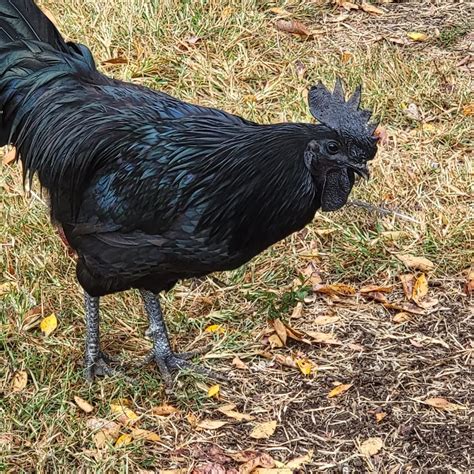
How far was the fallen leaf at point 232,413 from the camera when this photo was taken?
3.99 m

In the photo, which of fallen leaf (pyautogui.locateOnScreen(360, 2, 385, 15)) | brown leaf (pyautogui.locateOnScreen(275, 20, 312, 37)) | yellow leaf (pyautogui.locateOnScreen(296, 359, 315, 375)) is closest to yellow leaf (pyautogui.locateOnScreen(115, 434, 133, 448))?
yellow leaf (pyautogui.locateOnScreen(296, 359, 315, 375))

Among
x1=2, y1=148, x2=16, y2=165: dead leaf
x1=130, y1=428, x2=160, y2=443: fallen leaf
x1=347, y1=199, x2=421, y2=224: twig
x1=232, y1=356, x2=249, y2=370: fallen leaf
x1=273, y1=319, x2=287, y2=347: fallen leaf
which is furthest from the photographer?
x1=2, y1=148, x2=16, y2=165: dead leaf

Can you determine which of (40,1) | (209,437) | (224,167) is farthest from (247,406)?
(40,1)

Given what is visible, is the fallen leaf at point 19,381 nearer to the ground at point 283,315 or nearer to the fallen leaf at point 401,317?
the ground at point 283,315

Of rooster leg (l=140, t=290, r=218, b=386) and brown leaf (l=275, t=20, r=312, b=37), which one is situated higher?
brown leaf (l=275, t=20, r=312, b=37)

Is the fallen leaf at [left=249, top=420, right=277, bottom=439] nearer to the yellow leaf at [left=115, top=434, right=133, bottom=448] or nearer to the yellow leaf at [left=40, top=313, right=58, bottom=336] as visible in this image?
the yellow leaf at [left=115, top=434, right=133, bottom=448]

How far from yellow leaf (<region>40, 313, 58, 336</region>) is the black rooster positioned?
58cm

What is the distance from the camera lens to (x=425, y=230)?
5.05m

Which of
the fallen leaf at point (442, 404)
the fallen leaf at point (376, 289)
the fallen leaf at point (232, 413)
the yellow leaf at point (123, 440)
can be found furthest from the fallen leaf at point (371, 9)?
the yellow leaf at point (123, 440)

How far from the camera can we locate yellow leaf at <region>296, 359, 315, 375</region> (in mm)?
4238

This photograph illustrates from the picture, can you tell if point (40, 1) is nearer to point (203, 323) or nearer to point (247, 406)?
point (203, 323)

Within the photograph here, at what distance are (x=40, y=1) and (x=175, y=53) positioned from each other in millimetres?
1356

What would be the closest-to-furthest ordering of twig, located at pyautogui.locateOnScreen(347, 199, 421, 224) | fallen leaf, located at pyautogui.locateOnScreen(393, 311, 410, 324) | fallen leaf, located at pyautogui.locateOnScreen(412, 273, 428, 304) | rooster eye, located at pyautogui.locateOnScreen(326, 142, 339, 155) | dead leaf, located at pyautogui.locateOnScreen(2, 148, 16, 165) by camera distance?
rooster eye, located at pyautogui.locateOnScreen(326, 142, 339, 155)
fallen leaf, located at pyautogui.locateOnScreen(393, 311, 410, 324)
fallen leaf, located at pyautogui.locateOnScreen(412, 273, 428, 304)
twig, located at pyautogui.locateOnScreen(347, 199, 421, 224)
dead leaf, located at pyautogui.locateOnScreen(2, 148, 16, 165)

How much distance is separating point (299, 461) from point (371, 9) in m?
4.79
